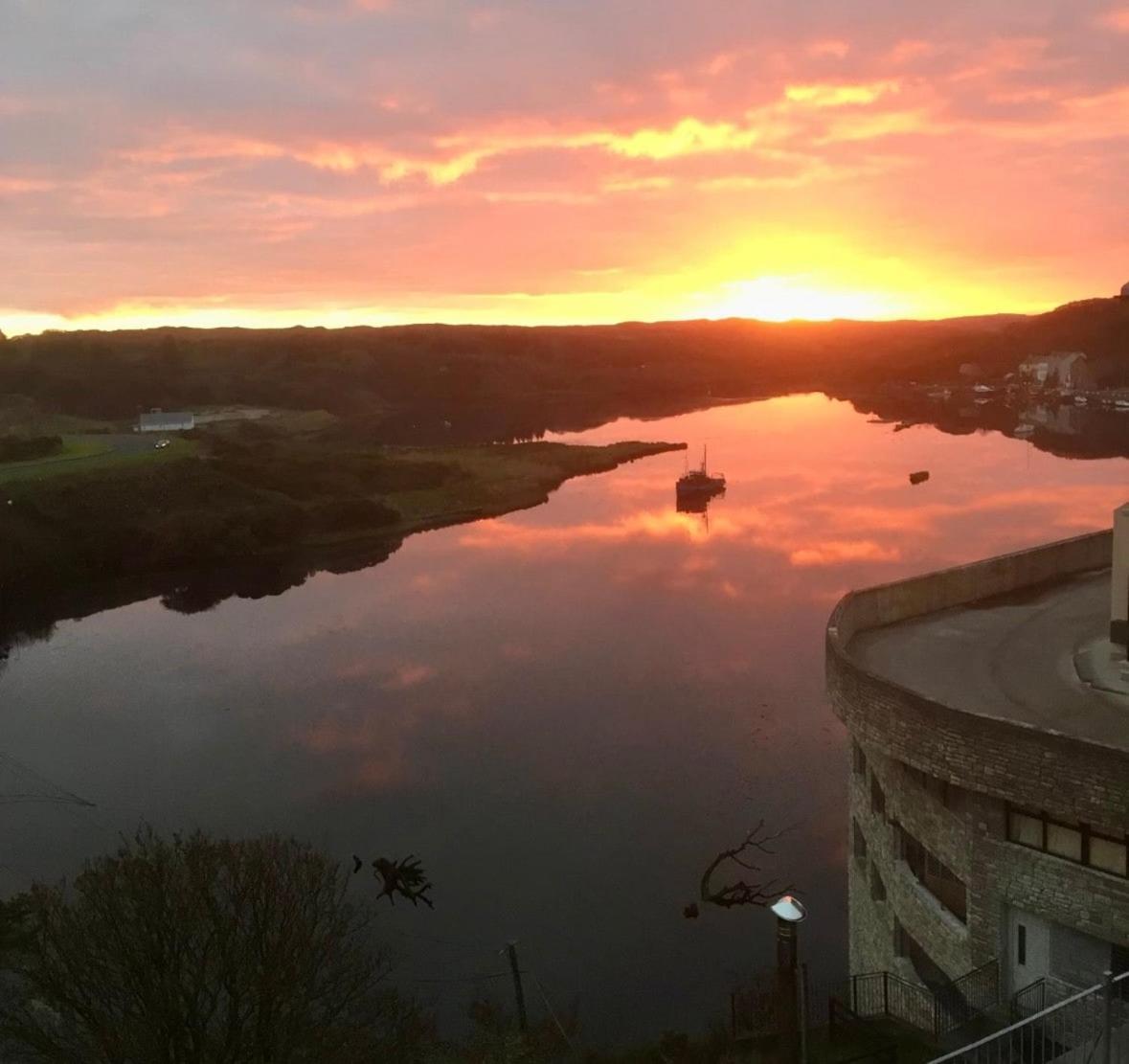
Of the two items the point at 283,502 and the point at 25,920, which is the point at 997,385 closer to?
the point at 283,502

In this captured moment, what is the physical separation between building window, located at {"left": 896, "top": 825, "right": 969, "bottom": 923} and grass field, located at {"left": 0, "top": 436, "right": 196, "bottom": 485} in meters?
57.8

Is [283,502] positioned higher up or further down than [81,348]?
further down

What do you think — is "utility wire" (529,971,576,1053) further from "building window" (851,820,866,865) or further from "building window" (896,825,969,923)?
"building window" (896,825,969,923)

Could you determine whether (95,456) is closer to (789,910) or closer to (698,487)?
(698,487)

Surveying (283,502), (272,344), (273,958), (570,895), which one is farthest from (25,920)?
(272,344)

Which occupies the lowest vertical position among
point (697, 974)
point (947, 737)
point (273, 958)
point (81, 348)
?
point (697, 974)

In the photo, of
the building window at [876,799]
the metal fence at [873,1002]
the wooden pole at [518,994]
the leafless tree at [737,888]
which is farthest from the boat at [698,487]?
the building window at [876,799]

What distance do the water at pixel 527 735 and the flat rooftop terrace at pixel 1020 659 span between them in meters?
5.98

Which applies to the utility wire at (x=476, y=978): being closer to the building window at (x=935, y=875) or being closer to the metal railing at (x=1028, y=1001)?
the building window at (x=935, y=875)

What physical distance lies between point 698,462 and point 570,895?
68.7 meters

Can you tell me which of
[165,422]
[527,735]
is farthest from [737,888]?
[165,422]

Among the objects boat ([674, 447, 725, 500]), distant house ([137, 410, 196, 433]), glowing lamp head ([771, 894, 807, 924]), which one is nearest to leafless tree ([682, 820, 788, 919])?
glowing lamp head ([771, 894, 807, 924])

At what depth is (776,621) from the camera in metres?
38.6

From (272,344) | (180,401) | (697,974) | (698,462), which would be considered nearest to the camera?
(697,974)
